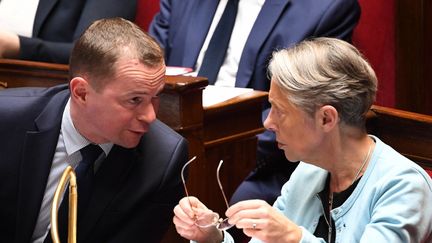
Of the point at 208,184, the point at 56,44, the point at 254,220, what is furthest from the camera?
the point at 56,44

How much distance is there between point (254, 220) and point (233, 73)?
51.3 inches

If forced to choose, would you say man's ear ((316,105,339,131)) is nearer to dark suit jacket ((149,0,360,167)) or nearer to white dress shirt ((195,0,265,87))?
dark suit jacket ((149,0,360,167))

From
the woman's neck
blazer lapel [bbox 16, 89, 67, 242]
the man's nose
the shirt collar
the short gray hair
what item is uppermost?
the short gray hair

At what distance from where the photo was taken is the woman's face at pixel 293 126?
170cm

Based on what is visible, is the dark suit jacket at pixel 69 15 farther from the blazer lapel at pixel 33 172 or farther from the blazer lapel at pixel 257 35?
the blazer lapel at pixel 33 172

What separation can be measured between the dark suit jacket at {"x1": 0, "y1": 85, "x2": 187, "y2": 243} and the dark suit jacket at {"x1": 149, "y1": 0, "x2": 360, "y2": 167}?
2.05ft

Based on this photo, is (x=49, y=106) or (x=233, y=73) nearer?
(x=49, y=106)

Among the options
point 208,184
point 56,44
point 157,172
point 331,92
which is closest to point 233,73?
point 208,184

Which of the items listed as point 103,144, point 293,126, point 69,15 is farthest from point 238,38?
point 293,126

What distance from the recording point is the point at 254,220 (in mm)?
1534

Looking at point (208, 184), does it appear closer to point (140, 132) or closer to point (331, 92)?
point (140, 132)

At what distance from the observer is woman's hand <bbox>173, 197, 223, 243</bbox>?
164 centimetres

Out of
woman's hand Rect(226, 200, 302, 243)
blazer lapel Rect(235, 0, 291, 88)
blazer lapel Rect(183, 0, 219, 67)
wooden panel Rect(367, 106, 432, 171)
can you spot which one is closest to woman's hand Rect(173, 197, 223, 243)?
woman's hand Rect(226, 200, 302, 243)

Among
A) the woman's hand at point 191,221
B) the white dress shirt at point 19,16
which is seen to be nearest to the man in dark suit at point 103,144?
the woman's hand at point 191,221
